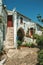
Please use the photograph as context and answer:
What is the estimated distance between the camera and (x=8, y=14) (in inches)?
1515

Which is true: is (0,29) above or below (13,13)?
below

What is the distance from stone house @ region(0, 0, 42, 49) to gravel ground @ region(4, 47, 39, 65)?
2.35m

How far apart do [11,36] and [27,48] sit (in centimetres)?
372

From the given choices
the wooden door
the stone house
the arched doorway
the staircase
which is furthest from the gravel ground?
the arched doorway

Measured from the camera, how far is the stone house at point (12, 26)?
113 feet

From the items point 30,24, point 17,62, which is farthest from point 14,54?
point 30,24

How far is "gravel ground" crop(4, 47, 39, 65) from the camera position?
97.7ft

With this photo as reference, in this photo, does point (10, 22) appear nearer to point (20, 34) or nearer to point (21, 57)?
point (20, 34)

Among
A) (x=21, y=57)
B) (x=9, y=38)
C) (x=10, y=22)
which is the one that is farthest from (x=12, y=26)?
(x=21, y=57)

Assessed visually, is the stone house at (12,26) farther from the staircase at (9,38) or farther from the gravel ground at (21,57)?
the gravel ground at (21,57)

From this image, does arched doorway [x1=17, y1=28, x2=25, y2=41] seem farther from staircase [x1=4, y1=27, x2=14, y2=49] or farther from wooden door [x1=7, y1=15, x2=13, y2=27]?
staircase [x1=4, y1=27, x2=14, y2=49]

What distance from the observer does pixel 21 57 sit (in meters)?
31.3

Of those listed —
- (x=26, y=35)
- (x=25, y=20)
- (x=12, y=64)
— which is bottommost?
(x=12, y=64)

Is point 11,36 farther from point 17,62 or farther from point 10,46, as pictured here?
point 17,62
